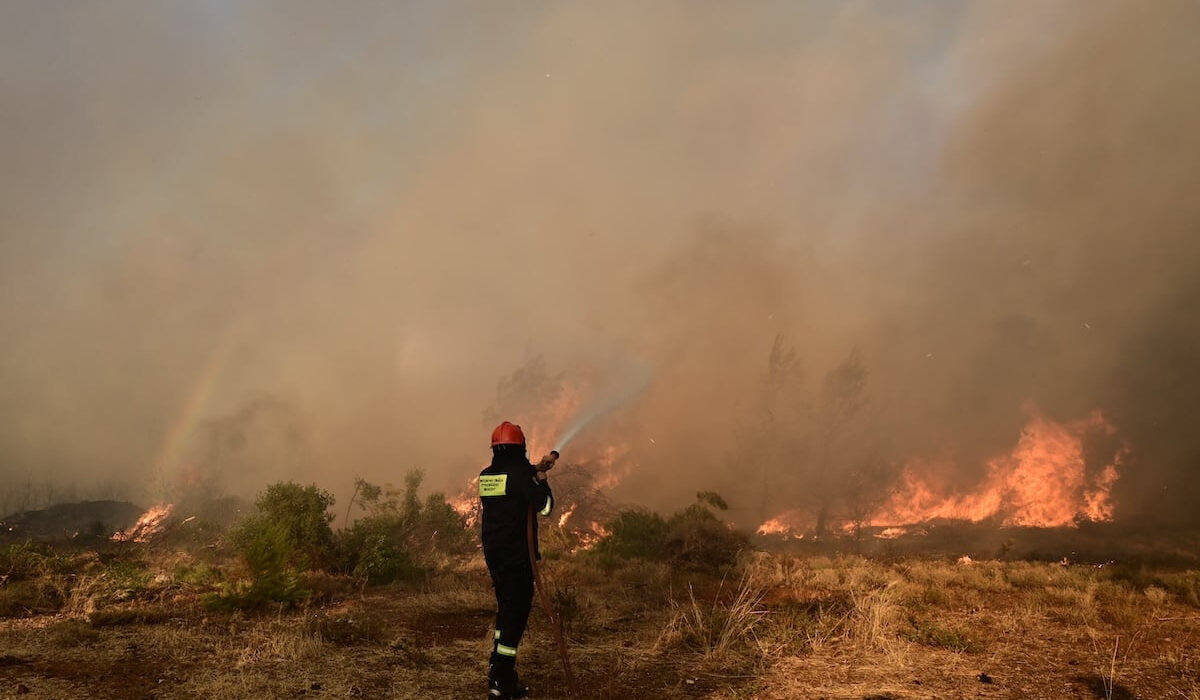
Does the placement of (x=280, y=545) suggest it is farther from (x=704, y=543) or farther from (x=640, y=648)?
(x=704, y=543)

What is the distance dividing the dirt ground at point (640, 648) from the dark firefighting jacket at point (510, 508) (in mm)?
1652

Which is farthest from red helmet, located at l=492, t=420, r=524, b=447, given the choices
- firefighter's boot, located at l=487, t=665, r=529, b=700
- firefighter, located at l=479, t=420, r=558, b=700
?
firefighter's boot, located at l=487, t=665, r=529, b=700

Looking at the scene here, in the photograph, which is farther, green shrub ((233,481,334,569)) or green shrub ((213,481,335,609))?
green shrub ((233,481,334,569))

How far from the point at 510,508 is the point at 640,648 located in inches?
150

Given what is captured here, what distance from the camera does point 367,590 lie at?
1451 centimetres

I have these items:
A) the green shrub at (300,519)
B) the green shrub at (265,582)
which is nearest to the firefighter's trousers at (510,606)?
the green shrub at (265,582)

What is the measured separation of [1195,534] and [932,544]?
15999mm

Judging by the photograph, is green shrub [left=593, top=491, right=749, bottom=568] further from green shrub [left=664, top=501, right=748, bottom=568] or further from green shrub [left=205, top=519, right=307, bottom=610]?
green shrub [left=205, top=519, right=307, bottom=610]

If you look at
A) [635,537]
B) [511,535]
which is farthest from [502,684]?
[635,537]

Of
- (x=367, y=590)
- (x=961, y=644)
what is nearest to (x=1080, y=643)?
(x=961, y=644)

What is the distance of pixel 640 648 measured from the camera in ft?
30.1

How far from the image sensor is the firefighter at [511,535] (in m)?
6.82

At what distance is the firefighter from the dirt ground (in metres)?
0.86

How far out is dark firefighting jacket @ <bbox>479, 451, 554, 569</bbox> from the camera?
7059 mm
